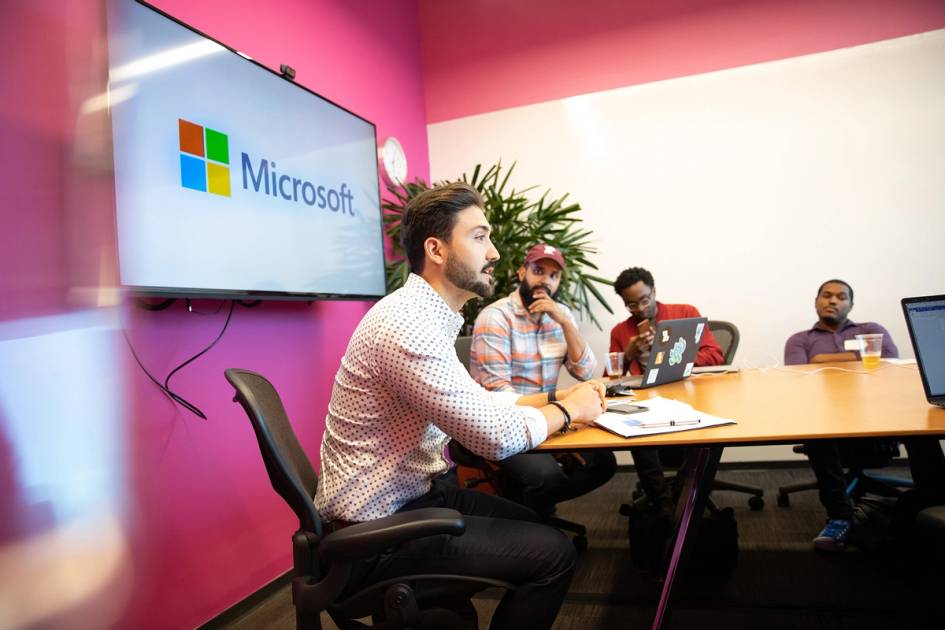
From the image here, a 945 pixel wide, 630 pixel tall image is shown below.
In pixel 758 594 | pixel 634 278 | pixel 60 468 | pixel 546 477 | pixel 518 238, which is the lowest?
pixel 758 594

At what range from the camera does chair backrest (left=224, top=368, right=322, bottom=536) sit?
119cm

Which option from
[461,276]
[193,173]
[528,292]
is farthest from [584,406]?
[193,173]

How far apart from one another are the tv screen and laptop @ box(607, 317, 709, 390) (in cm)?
146

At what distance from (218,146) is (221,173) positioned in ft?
0.33

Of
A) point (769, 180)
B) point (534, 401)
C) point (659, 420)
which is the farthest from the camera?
point (769, 180)

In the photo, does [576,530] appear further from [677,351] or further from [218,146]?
[218,146]

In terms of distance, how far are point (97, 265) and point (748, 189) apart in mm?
3660

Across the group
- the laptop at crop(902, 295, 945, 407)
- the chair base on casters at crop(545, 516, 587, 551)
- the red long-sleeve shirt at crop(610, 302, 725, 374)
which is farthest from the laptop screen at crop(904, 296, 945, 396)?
the chair base on casters at crop(545, 516, 587, 551)

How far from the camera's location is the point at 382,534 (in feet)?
3.75

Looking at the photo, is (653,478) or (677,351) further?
(653,478)

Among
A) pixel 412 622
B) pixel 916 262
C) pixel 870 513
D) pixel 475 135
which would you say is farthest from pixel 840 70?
pixel 412 622

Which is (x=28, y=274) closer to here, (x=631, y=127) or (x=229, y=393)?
(x=229, y=393)

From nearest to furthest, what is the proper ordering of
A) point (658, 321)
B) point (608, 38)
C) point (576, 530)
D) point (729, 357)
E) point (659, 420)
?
point (659, 420)
point (576, 530)
point (658, 321)
point (729, 357)
point (608, 38)

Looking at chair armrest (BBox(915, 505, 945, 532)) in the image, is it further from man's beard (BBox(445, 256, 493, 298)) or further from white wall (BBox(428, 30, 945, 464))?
white wall (BBox(428, 30, 945, 464))
